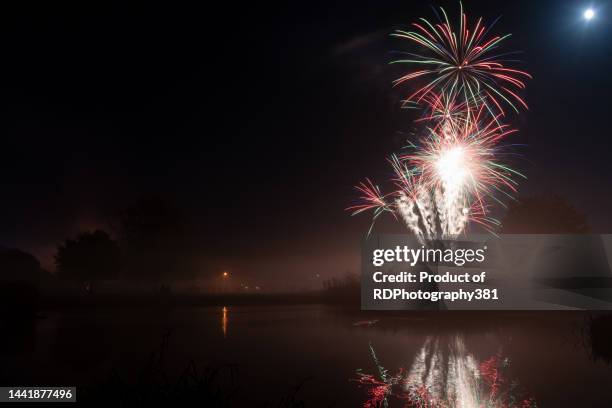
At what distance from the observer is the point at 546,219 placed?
6206 centimetres

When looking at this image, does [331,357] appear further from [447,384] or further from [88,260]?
[88,260]

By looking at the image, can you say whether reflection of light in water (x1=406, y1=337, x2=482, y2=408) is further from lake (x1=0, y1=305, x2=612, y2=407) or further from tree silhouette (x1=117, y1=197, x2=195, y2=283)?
tree silhouette (x1=117, y1=197, x2=195, y2=283)

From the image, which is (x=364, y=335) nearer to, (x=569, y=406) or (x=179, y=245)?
(x=569, y=406)

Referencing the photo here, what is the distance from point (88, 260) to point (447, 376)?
6878cm

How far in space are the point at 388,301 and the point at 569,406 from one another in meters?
37.4

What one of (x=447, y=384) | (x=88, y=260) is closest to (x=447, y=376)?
(x=447, y=384)

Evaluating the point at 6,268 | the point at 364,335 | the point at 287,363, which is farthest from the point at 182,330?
the point at 6,268

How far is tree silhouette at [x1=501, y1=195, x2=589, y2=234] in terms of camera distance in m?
61.5

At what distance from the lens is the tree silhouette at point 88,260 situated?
72500 mm

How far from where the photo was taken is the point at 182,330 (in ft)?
94.5

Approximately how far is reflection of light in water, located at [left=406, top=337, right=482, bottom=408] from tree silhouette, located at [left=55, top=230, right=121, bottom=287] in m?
62.6

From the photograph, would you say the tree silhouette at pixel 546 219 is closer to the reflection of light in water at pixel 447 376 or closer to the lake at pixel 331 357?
the lake at pixel 331 357

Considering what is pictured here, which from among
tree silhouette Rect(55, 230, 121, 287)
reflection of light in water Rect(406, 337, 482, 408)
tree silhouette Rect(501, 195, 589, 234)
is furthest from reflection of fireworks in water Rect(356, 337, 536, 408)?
tree silhouette Rect(55, 230, 121, 287)

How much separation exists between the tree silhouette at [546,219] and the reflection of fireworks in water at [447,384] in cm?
4872
